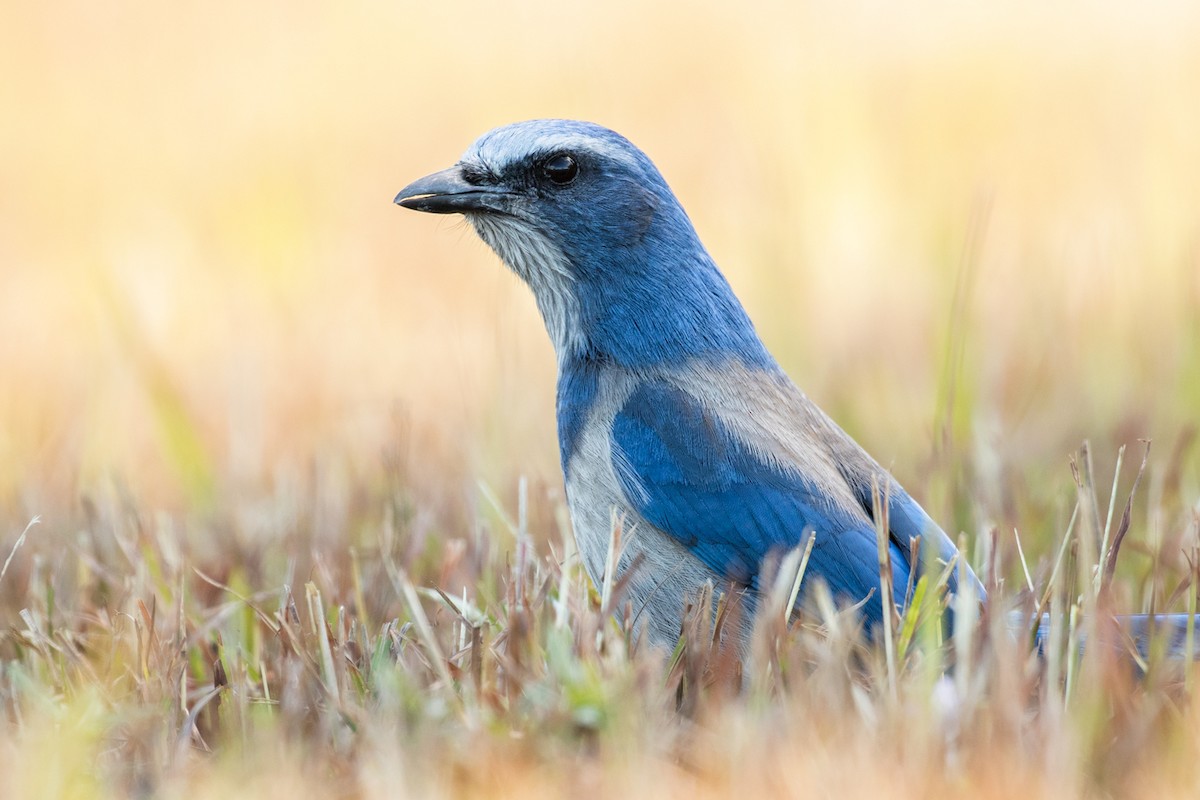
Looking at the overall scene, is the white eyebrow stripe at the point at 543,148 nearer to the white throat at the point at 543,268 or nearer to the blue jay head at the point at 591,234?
A: the blue jay head at the point at 591,234

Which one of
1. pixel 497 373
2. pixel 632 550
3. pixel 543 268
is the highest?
pixel 543 268

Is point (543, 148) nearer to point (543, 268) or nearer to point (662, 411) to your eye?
point (543, 268)

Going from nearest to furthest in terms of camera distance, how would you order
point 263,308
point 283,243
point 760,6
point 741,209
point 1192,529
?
point 1192,529, point 741,209, point 263,308, point 283,243, point 760,6

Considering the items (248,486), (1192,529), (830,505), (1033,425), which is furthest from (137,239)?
(1192,529)

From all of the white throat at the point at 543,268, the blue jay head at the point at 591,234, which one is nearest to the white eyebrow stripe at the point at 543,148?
the blue jay head at the point at 591,234

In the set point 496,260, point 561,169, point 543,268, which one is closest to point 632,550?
point 543,268

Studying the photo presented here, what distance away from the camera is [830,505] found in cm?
344

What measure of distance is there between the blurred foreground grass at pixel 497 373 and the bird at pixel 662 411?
25cm

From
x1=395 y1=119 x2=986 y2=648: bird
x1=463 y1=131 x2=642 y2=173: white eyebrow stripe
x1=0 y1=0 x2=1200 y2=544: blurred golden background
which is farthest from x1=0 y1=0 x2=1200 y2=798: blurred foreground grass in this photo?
x1=463 y1=131 x2=642 y2=173: white eyebrow stripe

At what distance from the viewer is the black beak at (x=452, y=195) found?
3.97m

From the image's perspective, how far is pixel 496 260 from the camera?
8.05 m

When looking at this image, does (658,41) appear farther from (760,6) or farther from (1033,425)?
(1033,425)

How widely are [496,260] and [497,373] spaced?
3.25m

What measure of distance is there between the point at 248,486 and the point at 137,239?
3.26 meters
